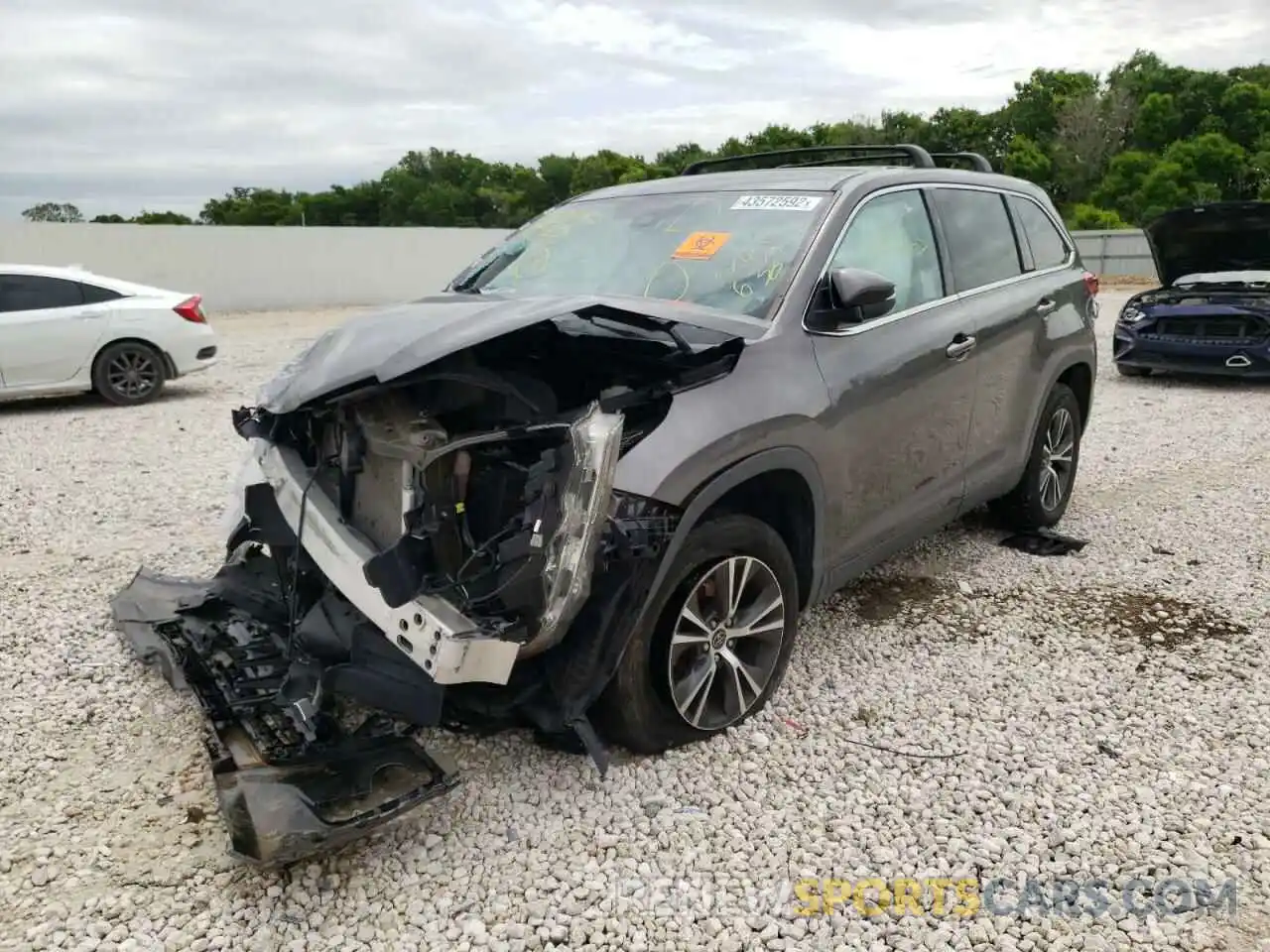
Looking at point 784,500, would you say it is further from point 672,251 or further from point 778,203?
point 778,203

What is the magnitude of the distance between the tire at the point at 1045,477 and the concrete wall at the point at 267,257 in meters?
21.6

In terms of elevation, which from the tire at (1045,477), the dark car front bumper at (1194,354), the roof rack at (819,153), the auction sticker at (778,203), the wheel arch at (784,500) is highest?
the roof rack at (819,153)

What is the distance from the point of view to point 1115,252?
105 feet

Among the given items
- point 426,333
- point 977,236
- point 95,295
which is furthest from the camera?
point 95,295

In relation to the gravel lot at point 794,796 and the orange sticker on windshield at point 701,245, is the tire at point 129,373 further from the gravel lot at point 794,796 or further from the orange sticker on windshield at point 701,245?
the orange sticker on windshield at point 701,245

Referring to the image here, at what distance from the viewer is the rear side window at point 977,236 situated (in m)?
4.58

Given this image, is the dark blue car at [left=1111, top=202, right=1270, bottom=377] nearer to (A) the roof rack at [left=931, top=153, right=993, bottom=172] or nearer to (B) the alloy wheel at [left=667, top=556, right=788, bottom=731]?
(A) the roof rack at [left=931, top=153, right=993, bottom=172]

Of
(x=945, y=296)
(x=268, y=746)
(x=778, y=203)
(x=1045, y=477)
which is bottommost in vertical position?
(x=1045, y=477)

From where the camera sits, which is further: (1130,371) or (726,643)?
(1130,371)

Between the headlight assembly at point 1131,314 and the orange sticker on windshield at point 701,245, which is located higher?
the orange sticker on windshield at point 701,245

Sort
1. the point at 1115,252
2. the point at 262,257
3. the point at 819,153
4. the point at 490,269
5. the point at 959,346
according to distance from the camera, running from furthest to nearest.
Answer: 1. the point at 1115,252
2. the point at 262,257
3. the point at 819,153
4. the point at 490,269
5. the point at 959,346

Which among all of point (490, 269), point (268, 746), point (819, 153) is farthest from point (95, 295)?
point (268, 746)

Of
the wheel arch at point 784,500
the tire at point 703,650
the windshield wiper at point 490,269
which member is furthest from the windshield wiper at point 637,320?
the windshield wiper at point 490,269

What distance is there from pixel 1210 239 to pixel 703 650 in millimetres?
9345
